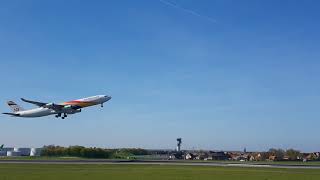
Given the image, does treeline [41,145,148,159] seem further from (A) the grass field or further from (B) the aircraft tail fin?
(A) the grass field

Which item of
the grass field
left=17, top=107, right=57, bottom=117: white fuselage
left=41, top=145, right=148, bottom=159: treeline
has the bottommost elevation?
the grass field

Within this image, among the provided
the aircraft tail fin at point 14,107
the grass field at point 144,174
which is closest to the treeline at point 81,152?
the aircraft tail fin at point 14,107

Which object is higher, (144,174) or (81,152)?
(81,152)

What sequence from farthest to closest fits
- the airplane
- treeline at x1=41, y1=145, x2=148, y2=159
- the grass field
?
treeline at x1=41, y1=145, x2=148, y2=159, the airplane, the grass field

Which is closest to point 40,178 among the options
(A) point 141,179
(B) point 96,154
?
(A) point 141,179

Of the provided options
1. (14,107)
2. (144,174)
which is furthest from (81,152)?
(144,174)

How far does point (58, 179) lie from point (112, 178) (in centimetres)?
624

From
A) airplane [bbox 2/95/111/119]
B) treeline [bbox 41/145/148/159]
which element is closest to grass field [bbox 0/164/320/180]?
airplane [bbox 2/95/111/119]

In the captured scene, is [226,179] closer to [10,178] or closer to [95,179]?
[95,179]

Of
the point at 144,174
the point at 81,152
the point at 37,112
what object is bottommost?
the point at 144,174

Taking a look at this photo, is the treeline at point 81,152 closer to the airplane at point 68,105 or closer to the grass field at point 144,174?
the airplane at point 68,105

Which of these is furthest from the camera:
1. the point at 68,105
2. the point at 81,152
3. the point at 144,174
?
the point at 81,152

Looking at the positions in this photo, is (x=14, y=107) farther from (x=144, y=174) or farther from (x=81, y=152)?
(x=144, y=174)

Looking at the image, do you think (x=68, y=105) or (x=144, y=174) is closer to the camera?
(x=144, y=174)
